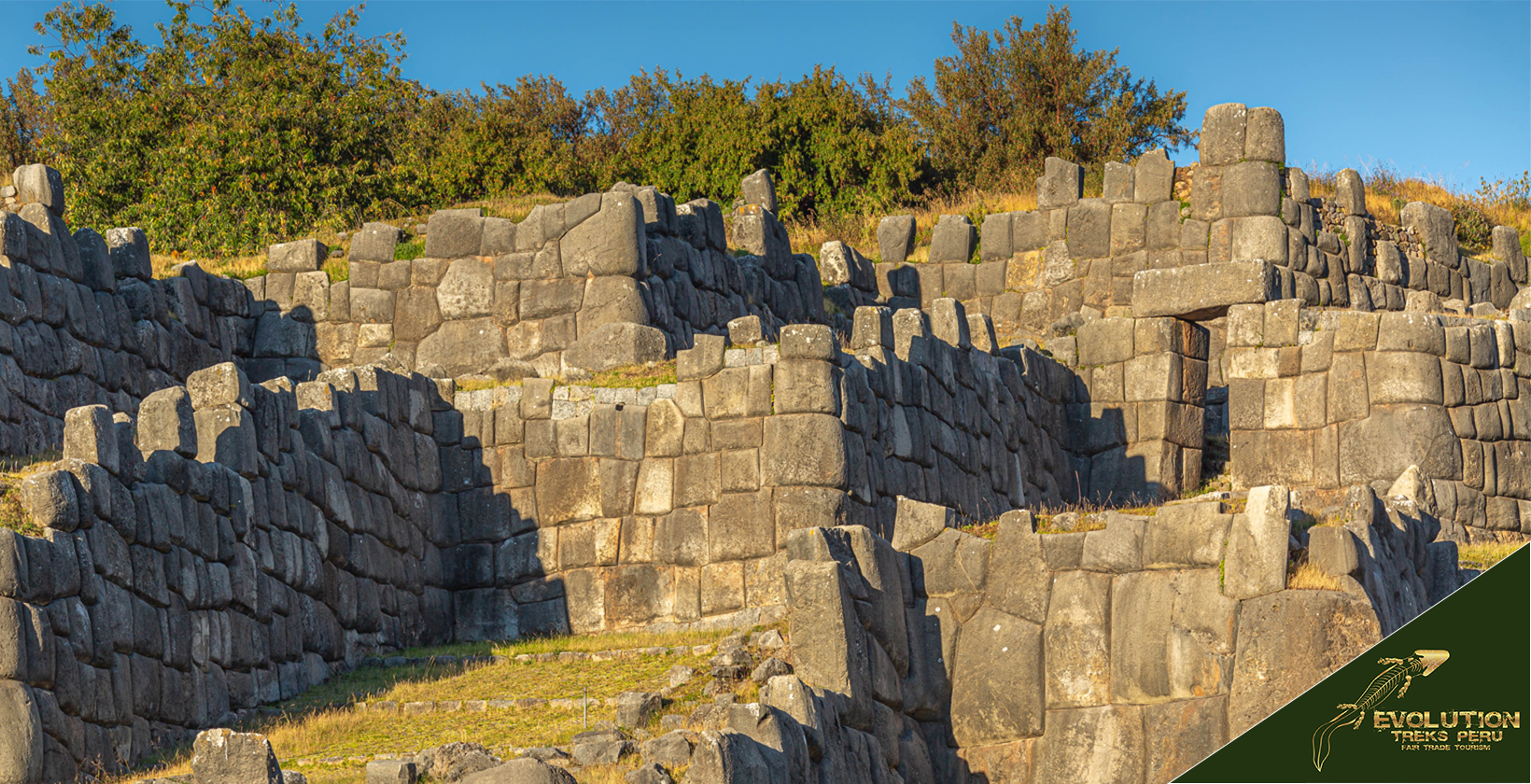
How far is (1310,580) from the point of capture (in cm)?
1323

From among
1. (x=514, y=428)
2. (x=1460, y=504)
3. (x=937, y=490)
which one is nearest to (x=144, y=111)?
(x=514, y=428)

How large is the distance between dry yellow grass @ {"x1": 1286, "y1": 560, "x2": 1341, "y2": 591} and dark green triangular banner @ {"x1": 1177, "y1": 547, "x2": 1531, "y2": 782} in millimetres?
539

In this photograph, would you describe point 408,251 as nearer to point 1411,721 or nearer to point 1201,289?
point 1201,289

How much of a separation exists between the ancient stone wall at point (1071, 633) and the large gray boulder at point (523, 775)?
2.15 metres

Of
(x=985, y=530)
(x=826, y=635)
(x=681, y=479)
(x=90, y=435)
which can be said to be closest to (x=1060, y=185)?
(x=681, y=479)

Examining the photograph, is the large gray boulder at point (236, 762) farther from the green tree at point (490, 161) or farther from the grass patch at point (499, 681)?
the green tree at point (490, 161)

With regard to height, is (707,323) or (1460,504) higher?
(707,323)

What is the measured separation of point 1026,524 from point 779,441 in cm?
499

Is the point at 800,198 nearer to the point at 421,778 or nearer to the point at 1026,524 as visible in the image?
the point at 1026,524

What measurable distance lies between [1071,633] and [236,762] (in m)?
6.90

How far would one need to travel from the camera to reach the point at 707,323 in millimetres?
25000

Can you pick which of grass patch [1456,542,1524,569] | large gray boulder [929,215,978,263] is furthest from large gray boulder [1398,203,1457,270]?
grass patch [1456,542,1524,569]

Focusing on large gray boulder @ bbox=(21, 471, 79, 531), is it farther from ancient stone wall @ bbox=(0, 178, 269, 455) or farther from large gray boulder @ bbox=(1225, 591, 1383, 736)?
large gray boulder @ bbox=(1225, 591, 1383, 736)

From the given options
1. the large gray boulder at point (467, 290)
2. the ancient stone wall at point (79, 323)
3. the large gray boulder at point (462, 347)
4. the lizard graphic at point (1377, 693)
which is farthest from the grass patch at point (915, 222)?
the lizard graphic at point (1377, 693)
